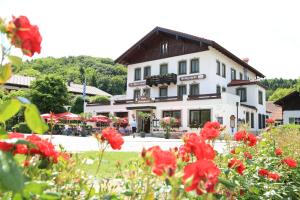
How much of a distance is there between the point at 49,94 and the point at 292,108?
2561cm

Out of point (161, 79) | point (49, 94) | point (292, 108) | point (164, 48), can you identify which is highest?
A: point (164, 48)

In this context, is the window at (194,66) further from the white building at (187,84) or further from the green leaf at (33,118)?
the green leaf at (33,118)

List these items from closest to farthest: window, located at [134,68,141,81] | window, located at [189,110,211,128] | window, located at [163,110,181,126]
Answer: window, located at [189,110,211,128] → window, located at [163,110,181,126] → window, located at [134,68,141,81]

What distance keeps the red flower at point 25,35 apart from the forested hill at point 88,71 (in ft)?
266

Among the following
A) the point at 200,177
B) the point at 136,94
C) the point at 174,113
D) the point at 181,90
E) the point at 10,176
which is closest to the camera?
the point at 10,176

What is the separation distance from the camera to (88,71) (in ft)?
305

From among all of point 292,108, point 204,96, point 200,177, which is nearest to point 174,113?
point 204,96

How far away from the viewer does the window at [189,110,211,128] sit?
1128 inches

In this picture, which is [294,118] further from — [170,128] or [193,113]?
[170,128]

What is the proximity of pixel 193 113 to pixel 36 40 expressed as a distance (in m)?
28.4

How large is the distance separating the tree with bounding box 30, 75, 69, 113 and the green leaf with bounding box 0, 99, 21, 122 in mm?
39525

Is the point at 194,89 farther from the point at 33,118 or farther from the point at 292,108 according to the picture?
the point at 33,118

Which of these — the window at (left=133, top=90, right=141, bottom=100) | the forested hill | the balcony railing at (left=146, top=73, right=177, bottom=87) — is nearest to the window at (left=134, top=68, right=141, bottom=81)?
the window at (left=133, top=90, right=141, bottom=100)

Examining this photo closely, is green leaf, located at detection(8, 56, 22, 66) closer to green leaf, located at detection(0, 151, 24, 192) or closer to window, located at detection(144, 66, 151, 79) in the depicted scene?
green leaf, located at detection(0, 151, 24, 192)
